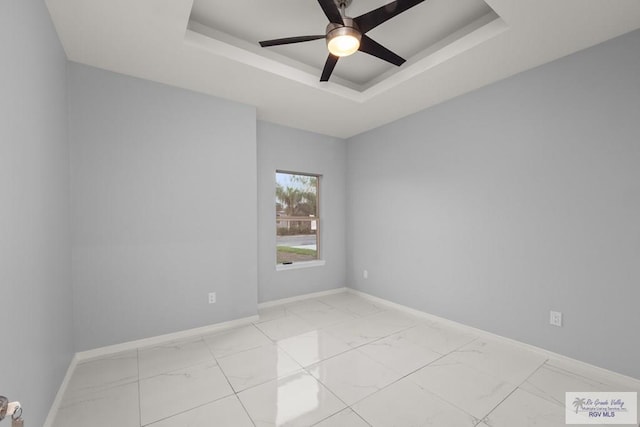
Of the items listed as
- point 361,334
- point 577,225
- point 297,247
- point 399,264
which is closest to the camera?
point 577,225

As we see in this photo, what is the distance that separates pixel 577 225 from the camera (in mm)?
2402

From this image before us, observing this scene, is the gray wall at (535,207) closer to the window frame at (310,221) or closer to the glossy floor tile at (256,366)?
the window frame at (310,221)

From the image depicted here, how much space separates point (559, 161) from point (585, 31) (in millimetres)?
1043

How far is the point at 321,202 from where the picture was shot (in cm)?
475

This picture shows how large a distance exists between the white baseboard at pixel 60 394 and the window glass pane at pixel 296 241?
2556 millimetres

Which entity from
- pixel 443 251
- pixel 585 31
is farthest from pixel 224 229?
pixel 585 31

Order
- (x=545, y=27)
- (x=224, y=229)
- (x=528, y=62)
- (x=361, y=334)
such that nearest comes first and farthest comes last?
(x=545, y=27) < (x=528, y=62) < (x=361, y=334) < (x=224, y=229)

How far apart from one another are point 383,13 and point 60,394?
3.63 meters

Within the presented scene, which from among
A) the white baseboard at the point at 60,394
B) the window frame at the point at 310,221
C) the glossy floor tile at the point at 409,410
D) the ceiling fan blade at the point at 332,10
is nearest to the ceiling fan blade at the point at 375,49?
the ceiling fan blade at the point at 332,10

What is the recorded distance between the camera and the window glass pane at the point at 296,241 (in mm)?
4383

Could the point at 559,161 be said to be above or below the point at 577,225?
above

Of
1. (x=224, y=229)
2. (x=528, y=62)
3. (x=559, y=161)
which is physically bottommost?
(x=224, y=229)

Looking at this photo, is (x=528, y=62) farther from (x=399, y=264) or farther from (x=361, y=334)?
(x=361, y=334)

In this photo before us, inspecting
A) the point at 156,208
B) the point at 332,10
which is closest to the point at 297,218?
the point at 156,208
